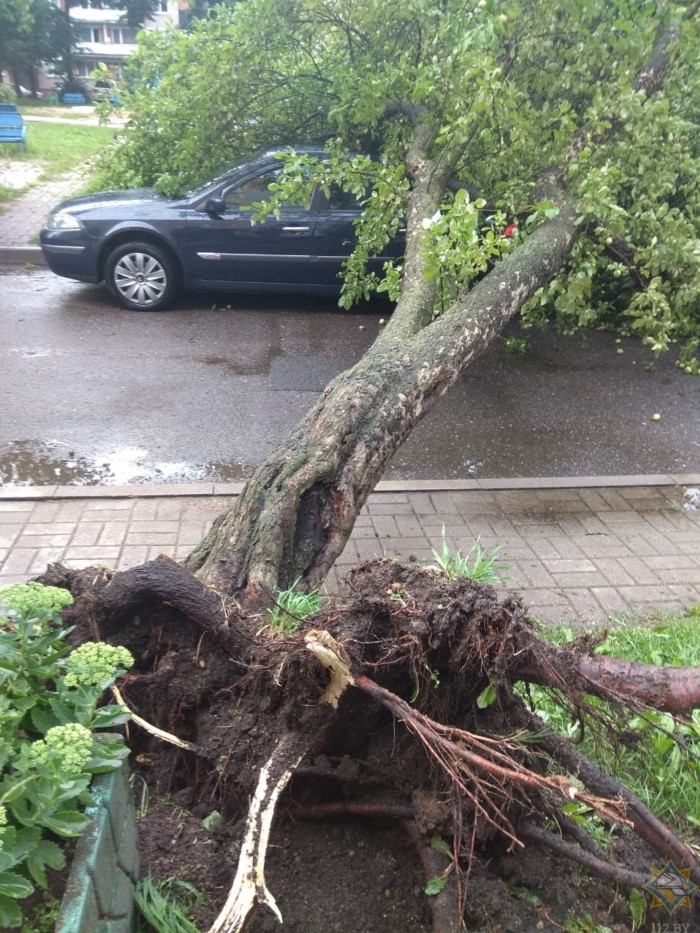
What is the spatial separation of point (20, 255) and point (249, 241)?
13.3ft

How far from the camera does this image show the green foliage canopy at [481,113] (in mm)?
5246

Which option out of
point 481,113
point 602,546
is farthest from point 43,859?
point 481,113

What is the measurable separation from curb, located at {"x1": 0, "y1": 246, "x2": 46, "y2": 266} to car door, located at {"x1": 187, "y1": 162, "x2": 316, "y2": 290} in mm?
3173

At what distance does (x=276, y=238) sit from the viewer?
8641 millimetres

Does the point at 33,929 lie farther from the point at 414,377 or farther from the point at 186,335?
the point at 186,335

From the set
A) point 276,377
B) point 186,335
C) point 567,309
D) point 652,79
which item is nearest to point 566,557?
point 567,309

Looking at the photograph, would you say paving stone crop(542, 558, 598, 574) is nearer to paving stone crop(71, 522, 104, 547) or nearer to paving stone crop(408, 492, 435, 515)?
paving stone crop(408, 492, 435, 515)

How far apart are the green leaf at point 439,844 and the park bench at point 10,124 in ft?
63.7

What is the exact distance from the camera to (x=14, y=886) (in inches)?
49.5

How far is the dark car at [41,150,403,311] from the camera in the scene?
8477mm

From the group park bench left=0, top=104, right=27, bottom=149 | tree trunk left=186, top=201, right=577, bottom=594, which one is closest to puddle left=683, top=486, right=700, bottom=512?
tree trunk left=186, top=201, right=577, bottom=594

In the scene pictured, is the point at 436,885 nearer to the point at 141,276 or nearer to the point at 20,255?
the point at 141,276

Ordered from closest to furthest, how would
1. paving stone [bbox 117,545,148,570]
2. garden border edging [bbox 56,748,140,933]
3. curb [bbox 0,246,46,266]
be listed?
garden border edging [bbox 56,748,140,933], paving stone [bbox 117,545,148,570], curb [bbox 0,246,46,266]

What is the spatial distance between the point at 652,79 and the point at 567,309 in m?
2.06
